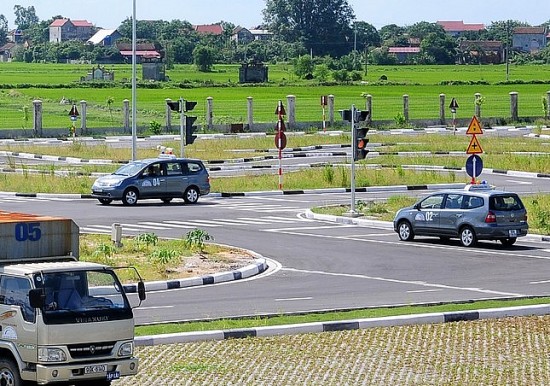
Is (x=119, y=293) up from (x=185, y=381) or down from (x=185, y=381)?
up

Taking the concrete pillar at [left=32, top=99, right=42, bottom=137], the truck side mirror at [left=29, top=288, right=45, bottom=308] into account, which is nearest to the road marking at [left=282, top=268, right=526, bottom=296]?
the truck side mirror at [left=29, top=288, right=45, bottom=308]

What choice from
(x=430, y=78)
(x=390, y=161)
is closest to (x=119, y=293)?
(x=390, y=161)

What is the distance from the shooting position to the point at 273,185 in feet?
153

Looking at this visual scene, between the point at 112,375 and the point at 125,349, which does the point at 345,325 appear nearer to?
the point at 125,349

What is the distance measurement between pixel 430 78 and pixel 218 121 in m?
51.9

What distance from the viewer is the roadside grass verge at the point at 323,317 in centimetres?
1972

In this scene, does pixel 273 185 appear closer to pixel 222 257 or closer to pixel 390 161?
pixel 390 161

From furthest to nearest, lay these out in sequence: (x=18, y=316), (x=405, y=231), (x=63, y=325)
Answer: (x=405, y=231) < (x=18, y=316) < (x=63, y=325)

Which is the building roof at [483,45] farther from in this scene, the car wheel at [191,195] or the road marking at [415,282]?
the road marking at [415,282]

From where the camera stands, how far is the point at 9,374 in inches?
572

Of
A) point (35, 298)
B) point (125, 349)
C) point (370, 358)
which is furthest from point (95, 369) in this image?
point (370, 358)

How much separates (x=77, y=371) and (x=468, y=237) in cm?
1904

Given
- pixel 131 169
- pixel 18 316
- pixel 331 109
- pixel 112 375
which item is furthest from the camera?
pixel 331 109

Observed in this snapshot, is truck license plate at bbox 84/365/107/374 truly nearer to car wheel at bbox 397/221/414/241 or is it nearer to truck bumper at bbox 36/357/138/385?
truck bumper at bbox 36/357/138/385
